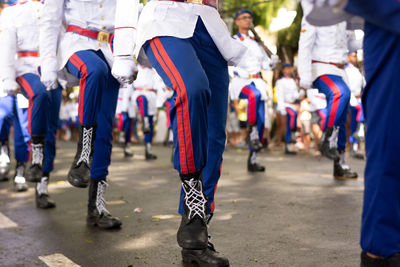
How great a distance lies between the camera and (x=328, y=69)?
5.95m

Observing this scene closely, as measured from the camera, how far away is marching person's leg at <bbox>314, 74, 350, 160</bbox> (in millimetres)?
5734

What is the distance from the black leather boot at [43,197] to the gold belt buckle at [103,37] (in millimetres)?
1578

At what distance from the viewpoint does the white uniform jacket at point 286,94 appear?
1165 centimetres

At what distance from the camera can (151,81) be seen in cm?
1020

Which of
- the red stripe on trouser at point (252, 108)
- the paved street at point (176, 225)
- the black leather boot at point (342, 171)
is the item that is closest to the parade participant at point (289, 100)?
the red stripe on trouser at point (252, 108)

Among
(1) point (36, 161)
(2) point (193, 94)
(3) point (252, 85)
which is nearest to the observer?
(2) point (193, 94)

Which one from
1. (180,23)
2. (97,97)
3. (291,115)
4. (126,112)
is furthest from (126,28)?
(291,115)

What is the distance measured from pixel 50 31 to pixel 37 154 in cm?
124

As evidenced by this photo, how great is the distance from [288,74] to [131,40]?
965 centimetres

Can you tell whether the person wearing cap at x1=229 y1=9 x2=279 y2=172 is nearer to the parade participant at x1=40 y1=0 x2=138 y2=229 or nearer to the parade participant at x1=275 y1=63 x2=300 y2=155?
the parade participant at x1=40 y1=0 x2=138 y2=229

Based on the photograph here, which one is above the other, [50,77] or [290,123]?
[50,77]

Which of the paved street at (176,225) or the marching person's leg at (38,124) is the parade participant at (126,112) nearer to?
the paved street at (176,225)

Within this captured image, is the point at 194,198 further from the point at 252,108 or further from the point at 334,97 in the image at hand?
the point at 252,108

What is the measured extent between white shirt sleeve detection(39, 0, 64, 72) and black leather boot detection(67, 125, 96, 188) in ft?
2.28
